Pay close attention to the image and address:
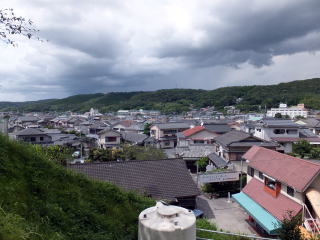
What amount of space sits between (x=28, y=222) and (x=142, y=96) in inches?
6687

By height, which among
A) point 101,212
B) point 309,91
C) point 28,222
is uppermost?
point 309,91

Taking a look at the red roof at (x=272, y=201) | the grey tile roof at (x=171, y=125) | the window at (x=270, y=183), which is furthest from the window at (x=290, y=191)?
the grey tile roof at (x=171, y=125)

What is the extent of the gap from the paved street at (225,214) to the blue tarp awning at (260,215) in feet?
3.68

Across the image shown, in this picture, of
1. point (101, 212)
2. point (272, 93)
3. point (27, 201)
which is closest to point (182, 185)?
point (101, 212)

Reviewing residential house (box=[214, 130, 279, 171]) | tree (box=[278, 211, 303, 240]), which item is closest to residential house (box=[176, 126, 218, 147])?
residential house (box=[214, 130, 279, 171])

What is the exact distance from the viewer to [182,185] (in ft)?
55.2

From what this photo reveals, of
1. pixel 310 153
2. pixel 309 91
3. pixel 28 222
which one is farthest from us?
pixel 309 91

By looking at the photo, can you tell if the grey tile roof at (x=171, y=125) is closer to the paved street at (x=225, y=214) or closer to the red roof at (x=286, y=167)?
the paved street at (x=225, y=214)

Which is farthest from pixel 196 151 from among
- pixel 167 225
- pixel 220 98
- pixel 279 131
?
pixel 220 98

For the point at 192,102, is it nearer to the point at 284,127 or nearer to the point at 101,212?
the point at 284,127

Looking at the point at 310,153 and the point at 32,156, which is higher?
the point at 32,156

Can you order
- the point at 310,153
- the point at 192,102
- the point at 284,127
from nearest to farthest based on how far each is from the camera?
the point at 310,153 < the point at 284,127 < the point at 192,102

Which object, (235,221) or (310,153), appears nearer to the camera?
(235,221)

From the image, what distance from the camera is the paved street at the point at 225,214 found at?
16438mm
